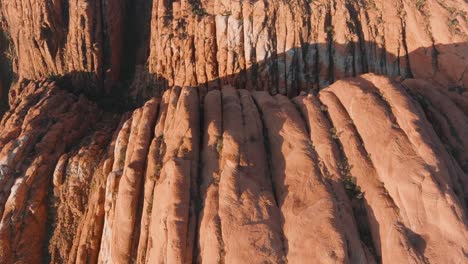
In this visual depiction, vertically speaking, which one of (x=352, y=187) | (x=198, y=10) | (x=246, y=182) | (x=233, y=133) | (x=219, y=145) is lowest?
(x=352, y=187)

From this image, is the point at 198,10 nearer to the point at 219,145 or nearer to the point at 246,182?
the point at 219,145

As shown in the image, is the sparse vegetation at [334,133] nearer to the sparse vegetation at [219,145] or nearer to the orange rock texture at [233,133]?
the orange rock texture at [233,133]

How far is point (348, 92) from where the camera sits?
17672 mm

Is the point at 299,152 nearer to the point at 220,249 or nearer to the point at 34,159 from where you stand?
the point at 220,249

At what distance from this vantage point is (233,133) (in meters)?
16.1

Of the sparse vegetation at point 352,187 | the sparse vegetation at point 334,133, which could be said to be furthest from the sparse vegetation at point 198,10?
the sparse vegetation at point 352,187

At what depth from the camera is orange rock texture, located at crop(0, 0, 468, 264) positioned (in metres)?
13.0

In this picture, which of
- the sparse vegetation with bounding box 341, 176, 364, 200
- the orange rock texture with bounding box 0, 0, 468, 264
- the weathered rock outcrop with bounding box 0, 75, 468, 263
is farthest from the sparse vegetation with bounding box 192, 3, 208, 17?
the sparse vegetation with bounding box 341, 176, 364, 200

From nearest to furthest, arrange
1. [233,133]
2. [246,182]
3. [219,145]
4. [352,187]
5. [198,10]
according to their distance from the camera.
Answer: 1. [246,182]
2. [352,187]
3. [219,145]
4. [233,133]
5. [198,10]

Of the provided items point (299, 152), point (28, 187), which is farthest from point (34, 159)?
point (299, 152)

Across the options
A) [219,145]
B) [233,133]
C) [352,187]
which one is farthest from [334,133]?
[219,145]

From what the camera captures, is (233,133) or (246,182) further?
(233,133)

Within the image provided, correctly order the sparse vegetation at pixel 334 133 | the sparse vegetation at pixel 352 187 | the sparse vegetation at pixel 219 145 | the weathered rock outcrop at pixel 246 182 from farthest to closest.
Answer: the sparse vegetation at pixel 334 133, the sparse vegetation at pixel 219 145, the sparse vegetation at pixel 352 187, the weathered rock outcrop at pixel 246 182

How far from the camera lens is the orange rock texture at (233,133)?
1302 centimetres
